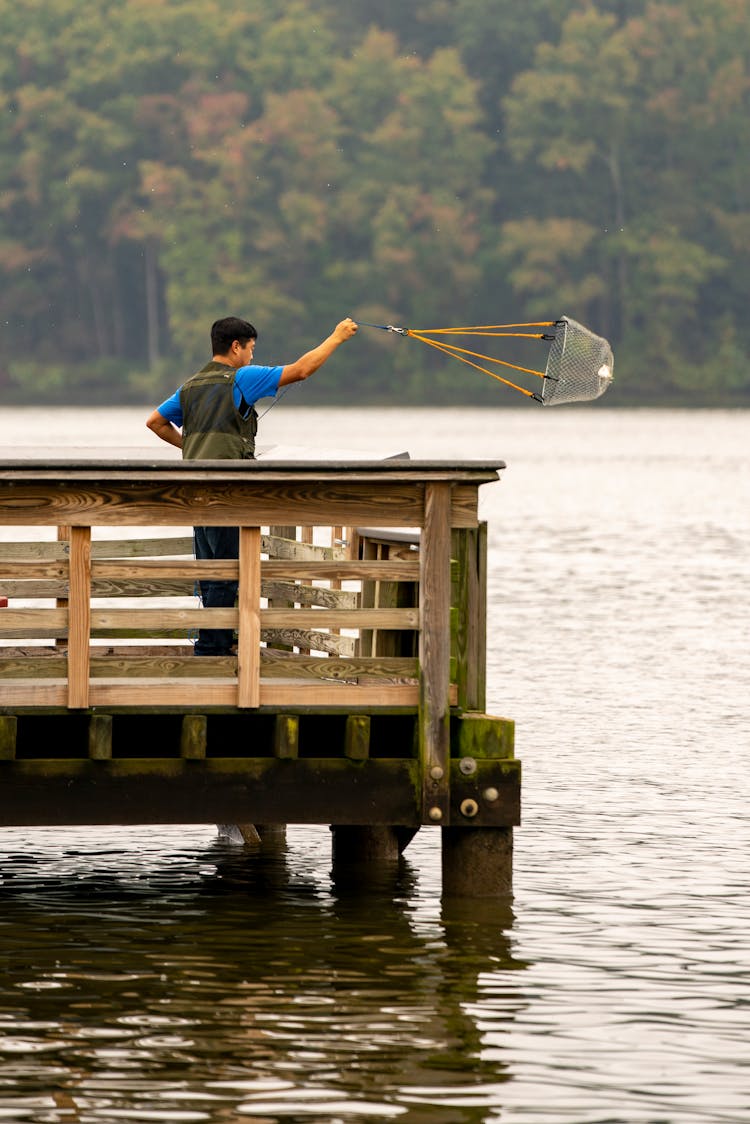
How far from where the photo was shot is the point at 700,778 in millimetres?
14922

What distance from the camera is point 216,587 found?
36.6 ft

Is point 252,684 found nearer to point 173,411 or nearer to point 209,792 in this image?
point 209,792

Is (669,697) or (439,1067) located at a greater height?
(669,697)

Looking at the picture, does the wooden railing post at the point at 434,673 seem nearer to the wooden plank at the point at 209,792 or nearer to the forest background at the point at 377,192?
the wooden plank at the point at 209,792

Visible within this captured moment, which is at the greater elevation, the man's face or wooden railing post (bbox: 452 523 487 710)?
the man's face

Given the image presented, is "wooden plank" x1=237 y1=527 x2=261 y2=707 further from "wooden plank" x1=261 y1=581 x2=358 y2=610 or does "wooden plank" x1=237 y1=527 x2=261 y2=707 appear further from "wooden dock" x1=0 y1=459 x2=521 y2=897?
"wooden plank" x1=261 y1=581 x2=358 y2=610

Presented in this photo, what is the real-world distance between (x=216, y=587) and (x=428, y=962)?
6.20 feet

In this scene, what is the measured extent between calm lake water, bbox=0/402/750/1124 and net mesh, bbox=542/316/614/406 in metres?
1.55

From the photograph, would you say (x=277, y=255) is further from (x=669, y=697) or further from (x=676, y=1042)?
(x=676, y=1042)

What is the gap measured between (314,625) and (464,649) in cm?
63

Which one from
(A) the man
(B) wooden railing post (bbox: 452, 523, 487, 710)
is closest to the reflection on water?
(B) wooden railing post (bbox: 452, 523, 487, 710)

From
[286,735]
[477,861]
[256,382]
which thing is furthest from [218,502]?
[477,861]

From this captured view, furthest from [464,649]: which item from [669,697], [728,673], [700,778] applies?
[728,673]

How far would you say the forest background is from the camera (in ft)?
383
